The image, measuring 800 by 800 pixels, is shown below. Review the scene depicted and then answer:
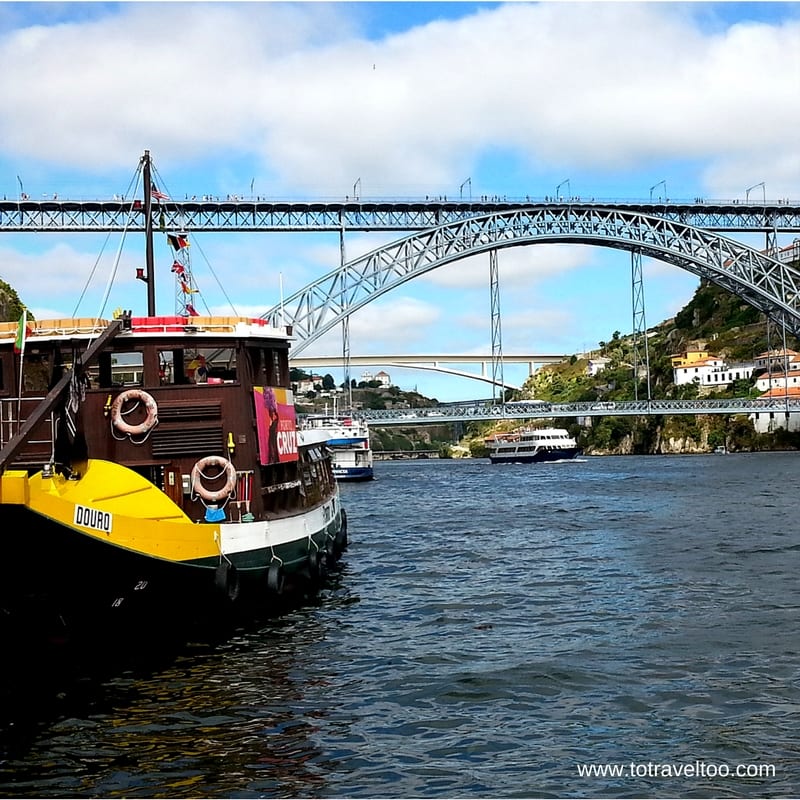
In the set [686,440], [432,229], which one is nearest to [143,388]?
[432,229]

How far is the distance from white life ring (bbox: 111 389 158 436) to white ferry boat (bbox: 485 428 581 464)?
8219 centimetres

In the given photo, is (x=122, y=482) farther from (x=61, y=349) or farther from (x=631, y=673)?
(x=631, y=673)

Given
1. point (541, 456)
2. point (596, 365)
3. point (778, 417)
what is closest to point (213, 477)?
point (541, 456)

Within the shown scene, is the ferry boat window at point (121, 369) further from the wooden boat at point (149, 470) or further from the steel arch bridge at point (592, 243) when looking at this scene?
the steel arch bridge at point (592, 243)

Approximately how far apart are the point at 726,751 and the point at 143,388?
394 inches

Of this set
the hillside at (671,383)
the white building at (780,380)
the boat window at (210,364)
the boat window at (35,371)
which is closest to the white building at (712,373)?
the hillside at (671,383)

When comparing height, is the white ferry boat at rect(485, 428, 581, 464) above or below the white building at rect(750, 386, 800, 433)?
below

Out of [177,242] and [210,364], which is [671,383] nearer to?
[177,242]

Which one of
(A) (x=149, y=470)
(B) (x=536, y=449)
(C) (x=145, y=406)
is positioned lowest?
(B) (x=536, y=449)

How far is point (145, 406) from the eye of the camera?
15.9 m

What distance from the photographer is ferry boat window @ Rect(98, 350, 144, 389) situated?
16.4 meters

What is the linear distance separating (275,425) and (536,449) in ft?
265

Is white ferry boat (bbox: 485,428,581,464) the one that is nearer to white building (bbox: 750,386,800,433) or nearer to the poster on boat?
white building (bbox: 750,386,800,433)

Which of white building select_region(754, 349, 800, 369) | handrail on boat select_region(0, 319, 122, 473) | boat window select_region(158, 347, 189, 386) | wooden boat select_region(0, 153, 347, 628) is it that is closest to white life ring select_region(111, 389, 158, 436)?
wooden boat select_region(0, 153, 347, 628)
